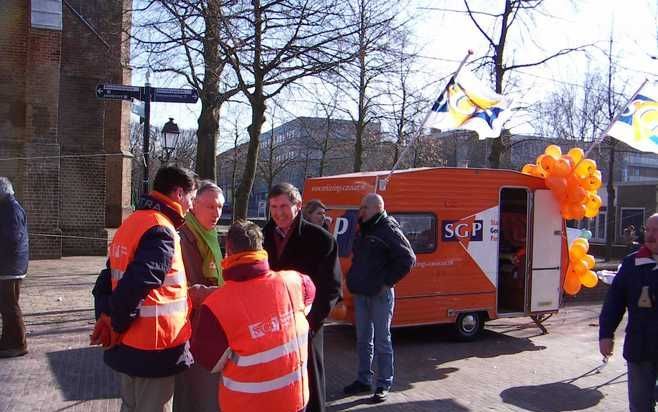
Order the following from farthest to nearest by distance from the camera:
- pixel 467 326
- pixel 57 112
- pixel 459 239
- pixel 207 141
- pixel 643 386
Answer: pixel 57 112, pixel 207 141, pixel 467 326, pixel 459 239, pixel 643 386

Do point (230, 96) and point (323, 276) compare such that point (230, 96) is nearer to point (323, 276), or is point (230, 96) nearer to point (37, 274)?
point (37, 274)

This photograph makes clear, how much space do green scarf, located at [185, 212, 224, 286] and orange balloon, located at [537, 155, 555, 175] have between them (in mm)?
6872

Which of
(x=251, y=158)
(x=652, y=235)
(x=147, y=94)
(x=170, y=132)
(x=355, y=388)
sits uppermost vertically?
(x=147, y=94)

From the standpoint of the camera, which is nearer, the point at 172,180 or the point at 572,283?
the point at 172,180

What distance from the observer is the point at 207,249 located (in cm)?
387

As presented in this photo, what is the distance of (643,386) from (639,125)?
548 cm

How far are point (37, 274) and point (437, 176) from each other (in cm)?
972

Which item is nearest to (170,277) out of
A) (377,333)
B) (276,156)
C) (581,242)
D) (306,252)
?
(306,252)

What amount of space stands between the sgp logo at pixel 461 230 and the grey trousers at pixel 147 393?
5951 mm

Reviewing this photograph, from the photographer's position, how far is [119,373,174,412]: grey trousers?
3.19 meters

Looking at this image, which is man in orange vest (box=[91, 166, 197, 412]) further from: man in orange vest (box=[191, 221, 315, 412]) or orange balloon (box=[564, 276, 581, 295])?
orange balloon (box=[564, 276, 581, 295])

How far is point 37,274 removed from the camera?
1360cm

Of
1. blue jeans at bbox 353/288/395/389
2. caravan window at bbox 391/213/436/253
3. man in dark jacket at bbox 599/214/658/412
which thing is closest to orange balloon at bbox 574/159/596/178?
caravan window at bbox 391/213/436/253

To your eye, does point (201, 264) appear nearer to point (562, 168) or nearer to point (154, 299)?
point (154, 299)
